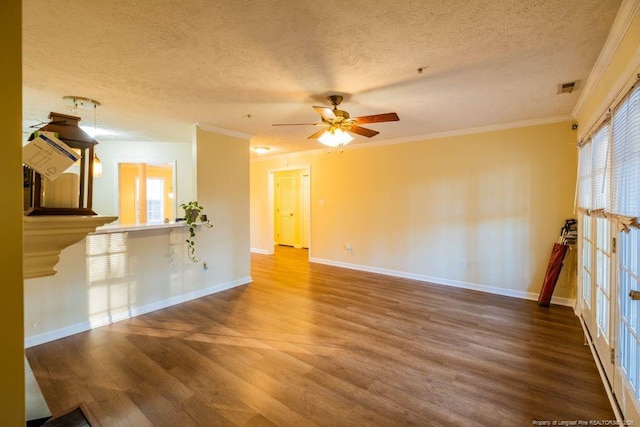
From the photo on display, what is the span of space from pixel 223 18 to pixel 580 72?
278cm

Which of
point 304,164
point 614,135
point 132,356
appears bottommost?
point 132,356

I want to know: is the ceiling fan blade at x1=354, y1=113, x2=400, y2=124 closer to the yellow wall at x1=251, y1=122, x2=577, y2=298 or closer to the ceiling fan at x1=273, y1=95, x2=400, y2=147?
the ceiling fan at x1=273, y1=95, x2=400, y2=147

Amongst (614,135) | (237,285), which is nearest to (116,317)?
(237,285)

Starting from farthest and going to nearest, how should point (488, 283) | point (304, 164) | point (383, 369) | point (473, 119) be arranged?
point (304, 164)
point (488, 283)
point (473, 119)
point (383, 369)

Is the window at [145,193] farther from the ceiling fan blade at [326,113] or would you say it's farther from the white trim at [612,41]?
the white trim at [612,41]

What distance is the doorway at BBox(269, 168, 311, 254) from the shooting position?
27.4 ft

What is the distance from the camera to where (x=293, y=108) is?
332cm

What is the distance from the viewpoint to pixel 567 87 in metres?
2.76

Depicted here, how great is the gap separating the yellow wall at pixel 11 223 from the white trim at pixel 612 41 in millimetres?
2585

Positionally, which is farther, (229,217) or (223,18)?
(229,217)

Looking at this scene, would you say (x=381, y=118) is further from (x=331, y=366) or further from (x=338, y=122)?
(x=331, y=366)

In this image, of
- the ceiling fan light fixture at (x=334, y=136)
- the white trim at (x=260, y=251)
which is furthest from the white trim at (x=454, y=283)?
the ceiling fan light fixture at (x=334, y=136)

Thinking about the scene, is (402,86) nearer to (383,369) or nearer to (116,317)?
(383,369)

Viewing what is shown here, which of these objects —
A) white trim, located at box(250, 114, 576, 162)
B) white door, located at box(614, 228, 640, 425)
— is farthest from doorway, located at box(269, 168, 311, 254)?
white door, located at box(614, 228, 640, 425)
